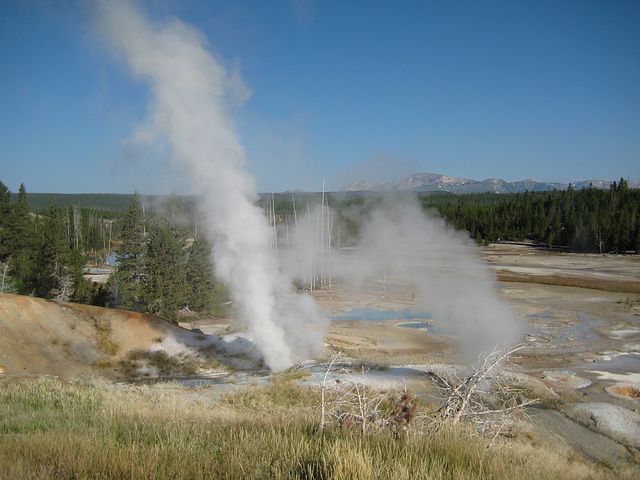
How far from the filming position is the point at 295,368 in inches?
700

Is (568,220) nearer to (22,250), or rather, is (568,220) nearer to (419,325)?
(419,325)

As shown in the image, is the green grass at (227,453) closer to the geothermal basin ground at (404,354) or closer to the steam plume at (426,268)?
the geothermal basin ground at (404,354)

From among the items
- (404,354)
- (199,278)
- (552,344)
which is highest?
(199,278)

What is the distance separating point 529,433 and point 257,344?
39.3 feet

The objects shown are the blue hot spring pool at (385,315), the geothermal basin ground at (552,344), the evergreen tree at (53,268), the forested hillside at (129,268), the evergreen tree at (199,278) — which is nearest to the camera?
the geothermal basin ground at (552,344)

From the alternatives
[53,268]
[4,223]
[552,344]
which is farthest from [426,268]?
[4,223]

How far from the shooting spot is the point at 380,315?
3459cm

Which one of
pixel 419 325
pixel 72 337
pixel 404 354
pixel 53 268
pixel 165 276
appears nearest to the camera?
pixel 72 337

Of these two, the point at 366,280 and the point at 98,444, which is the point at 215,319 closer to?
the point at 366,280

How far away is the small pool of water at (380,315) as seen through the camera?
33500 millimetres

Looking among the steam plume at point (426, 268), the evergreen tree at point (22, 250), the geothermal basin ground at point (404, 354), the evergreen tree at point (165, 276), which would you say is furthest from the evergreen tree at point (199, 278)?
the steam plume at point (426, 268)

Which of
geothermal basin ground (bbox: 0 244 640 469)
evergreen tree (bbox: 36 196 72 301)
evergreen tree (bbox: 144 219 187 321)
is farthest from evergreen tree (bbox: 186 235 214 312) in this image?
evergreen tree (bbox: 36 196 72 301)

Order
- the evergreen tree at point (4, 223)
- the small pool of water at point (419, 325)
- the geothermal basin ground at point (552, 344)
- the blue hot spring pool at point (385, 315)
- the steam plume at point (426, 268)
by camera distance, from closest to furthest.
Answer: the geothermal basin ground at point (552, 344) → the steam plume at point (426, 268) → the small pool of water at point (419, 325) → the blue hot spring pool at point (385, 315) → the evergreen tree at point (4, 223)

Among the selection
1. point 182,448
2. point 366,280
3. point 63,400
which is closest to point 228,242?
point 63,400
